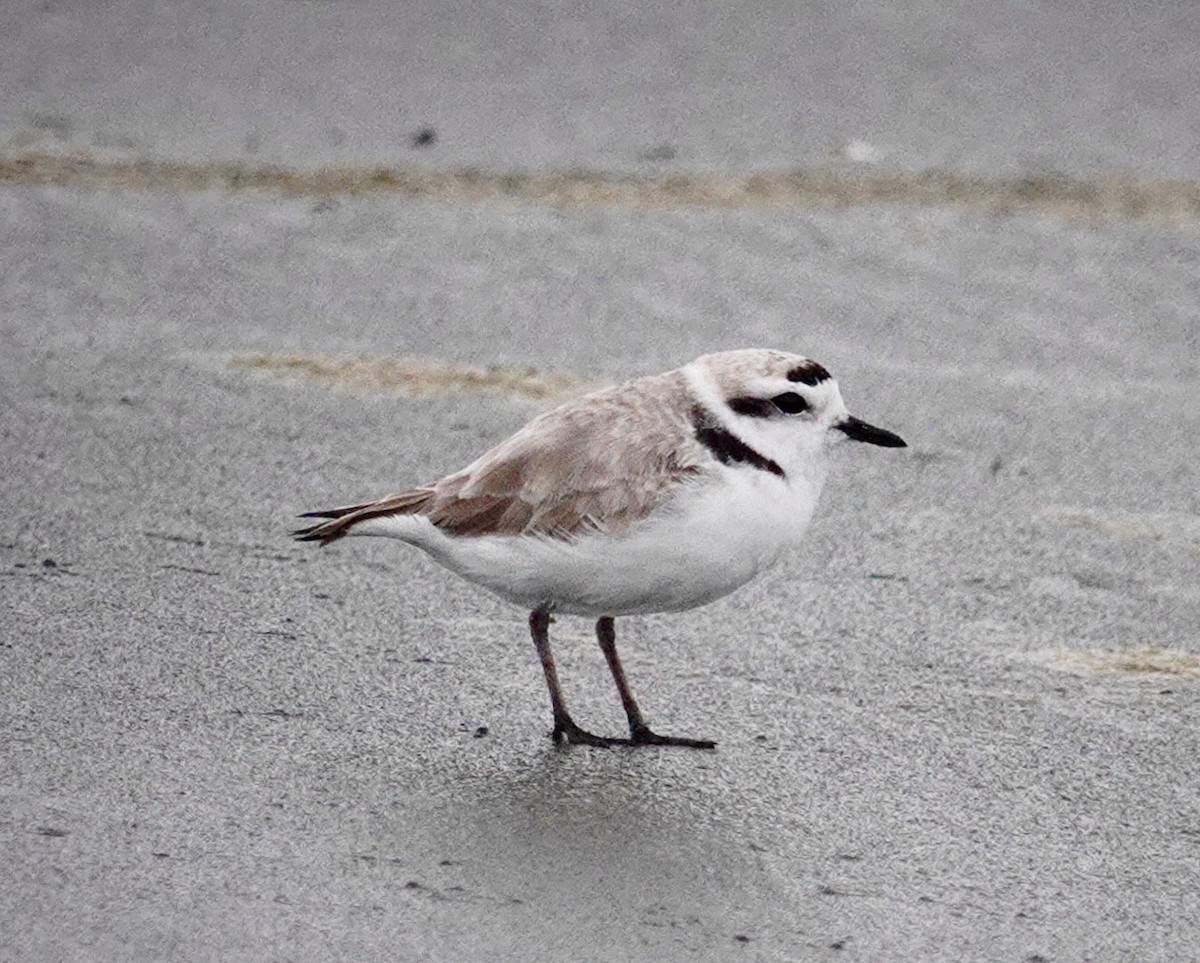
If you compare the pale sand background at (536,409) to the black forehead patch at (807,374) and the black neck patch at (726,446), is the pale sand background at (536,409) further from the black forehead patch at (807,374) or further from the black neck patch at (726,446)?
the black forehead patch at (807,374)

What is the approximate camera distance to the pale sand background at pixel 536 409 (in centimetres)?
474

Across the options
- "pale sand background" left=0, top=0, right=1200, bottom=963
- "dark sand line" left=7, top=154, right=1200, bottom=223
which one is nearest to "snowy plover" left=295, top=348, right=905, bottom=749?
"pale sand background" left=0, top=0, right=1200, bottom=963

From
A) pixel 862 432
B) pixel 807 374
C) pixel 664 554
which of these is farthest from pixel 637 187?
pixel 664 554

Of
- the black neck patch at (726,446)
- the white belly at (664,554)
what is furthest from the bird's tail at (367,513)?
the black neck patch at (726,446)

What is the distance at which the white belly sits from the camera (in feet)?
17.4

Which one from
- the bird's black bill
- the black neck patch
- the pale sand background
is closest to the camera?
the pale sand background

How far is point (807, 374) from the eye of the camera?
221 inches

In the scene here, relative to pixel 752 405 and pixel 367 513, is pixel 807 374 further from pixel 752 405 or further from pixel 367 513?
pixel 367 513

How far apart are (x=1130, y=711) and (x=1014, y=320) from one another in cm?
419

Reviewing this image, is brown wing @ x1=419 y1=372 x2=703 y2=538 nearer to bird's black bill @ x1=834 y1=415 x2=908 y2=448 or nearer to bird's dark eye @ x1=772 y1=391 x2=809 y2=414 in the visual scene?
bird's dark eye @ x1=772 y1=391 x2=809 y2=414

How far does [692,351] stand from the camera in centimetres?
921

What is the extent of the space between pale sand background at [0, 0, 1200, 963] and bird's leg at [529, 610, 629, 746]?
0.36ft

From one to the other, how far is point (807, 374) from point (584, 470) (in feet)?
2.06

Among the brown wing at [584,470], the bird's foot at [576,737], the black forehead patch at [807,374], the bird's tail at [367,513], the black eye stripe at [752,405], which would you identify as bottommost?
the bird's foot at [576,737]
